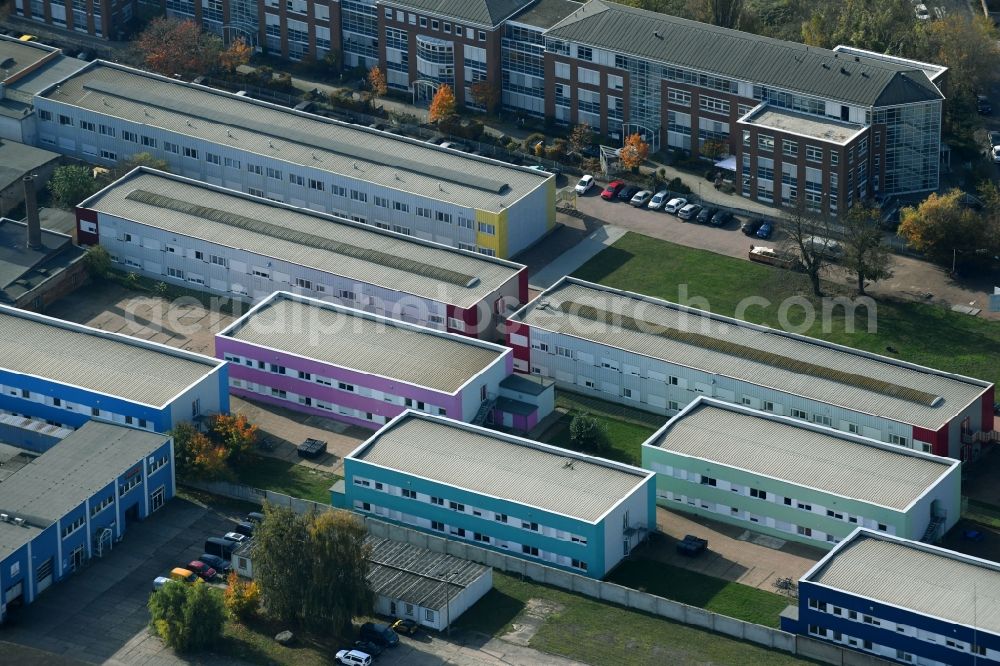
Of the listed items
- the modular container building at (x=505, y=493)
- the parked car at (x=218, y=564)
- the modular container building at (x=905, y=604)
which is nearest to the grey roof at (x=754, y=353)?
the modular container building at (x=505, y=493)


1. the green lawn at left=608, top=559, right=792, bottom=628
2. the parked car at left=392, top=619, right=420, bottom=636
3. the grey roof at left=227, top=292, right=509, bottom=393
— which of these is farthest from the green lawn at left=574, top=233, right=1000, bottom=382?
the parked car at left=392, top=619, right=420, bottom=636

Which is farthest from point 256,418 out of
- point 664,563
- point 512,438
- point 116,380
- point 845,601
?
point 845,601

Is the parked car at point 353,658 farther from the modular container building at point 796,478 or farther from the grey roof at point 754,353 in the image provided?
the grey roof at point 754,353

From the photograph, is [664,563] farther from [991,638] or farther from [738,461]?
[991,638]

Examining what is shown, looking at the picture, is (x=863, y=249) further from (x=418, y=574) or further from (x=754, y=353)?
(x=418, y=574)


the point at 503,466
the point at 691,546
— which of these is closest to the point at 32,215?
the point at 503,466

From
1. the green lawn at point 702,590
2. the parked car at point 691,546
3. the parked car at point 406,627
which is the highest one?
the parked car at point 406,627
